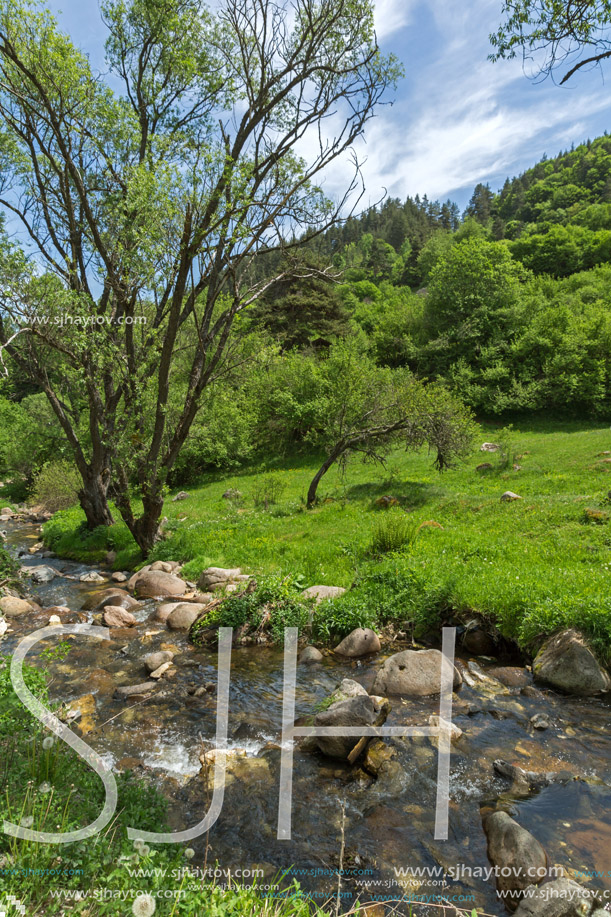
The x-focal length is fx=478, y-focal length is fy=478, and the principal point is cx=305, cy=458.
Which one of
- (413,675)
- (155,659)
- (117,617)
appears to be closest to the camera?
(413,675)

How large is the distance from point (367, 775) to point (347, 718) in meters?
0.62

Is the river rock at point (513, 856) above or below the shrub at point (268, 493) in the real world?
above

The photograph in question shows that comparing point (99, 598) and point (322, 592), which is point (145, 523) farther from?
point (322, 592)

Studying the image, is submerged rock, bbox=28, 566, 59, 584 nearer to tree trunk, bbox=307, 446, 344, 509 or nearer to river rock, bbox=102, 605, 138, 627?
river rock, bbox=102, 605, 138, 627

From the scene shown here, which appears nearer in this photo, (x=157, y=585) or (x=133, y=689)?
(x=133, y=689)

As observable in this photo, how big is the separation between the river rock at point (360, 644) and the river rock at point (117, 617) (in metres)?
4.52

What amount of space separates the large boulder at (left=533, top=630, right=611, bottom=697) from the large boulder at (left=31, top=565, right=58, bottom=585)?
1221cm

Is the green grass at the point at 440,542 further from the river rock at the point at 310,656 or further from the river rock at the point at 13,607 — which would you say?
the river rock at the point at 13,607

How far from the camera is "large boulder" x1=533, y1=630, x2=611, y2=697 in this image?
631 centimetres

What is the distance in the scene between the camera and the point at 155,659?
775cm

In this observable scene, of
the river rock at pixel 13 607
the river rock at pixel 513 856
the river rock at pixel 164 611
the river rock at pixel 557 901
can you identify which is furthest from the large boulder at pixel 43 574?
the river rock at pixel 557 901

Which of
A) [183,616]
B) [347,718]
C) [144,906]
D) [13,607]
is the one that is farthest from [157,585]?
[144,906]

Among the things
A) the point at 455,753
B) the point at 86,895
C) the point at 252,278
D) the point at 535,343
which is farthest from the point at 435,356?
the point at 86,895

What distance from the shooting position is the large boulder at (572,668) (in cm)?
631
